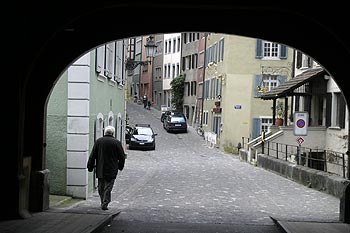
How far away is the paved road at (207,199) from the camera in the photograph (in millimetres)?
11602

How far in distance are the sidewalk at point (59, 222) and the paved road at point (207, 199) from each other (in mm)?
303

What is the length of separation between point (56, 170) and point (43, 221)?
5.34 meters

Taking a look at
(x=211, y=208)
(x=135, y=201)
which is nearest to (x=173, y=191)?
(x=135, y=201)

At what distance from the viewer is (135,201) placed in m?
16.4

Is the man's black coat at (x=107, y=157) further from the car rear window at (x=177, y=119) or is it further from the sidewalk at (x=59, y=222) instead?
the car rear window at (x=177, y=119)

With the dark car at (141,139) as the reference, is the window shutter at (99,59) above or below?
above

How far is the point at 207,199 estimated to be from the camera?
17156 mm

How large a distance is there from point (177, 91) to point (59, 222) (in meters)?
56.1

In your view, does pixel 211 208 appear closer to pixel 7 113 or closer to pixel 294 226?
pixel 294 226

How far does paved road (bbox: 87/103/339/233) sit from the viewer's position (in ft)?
38.1

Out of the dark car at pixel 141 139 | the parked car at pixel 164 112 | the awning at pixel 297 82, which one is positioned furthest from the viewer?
the parked car at pixel 164 112

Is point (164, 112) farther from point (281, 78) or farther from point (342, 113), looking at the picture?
point (342, 113)

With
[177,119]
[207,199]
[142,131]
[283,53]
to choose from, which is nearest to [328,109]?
[207,199]

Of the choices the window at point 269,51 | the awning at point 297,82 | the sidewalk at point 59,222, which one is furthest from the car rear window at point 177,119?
the sidewalk at point 59,222
